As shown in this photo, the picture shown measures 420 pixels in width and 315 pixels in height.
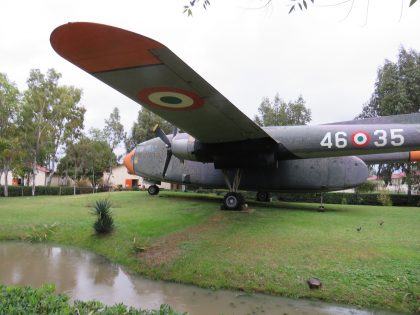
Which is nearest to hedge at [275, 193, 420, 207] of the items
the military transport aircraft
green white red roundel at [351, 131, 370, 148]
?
the military transport aircraft

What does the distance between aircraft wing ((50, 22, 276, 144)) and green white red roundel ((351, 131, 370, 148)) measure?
11.2 feet

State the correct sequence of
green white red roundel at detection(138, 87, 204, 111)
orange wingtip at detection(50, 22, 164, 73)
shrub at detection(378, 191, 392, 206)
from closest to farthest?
orange wingtip at detection(50, 22, 164, 73) < green white red roundel at detection(138, 87, 204, 111) < shrub at detection(378, 191, 392, 206)

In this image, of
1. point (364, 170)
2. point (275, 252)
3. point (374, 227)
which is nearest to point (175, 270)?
point (275, 252)

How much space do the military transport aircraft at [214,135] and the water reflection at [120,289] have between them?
434 centimetres

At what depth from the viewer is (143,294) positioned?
643 centimetres

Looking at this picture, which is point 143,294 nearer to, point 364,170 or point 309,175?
point 309,175

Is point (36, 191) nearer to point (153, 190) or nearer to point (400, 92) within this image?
point (153, 190)

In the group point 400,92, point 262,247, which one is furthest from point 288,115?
point 262,247

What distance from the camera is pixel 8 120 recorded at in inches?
1204

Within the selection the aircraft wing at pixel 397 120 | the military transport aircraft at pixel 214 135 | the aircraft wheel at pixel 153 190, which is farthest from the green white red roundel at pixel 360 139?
the aircraft wheel at pixel 153 190

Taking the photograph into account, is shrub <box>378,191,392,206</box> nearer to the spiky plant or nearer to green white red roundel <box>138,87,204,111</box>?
green white red roundel <box>138,87,204,111</box>

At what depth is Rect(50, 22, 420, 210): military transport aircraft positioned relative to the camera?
700cm

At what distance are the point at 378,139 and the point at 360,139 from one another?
0.57 meters

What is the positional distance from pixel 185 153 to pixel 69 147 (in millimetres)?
33173
